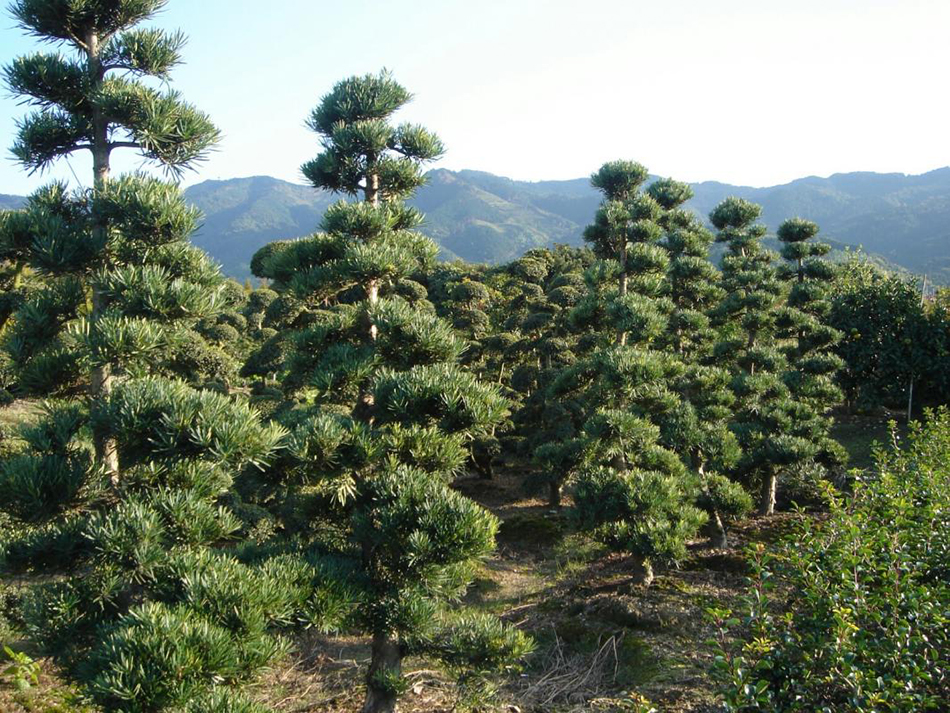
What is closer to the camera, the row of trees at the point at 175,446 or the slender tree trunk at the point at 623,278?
the row of trees at the point at 175,446

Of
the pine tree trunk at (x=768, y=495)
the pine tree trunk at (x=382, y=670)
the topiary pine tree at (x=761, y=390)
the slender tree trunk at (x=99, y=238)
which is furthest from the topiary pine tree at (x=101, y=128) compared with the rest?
the pine tree trunk at (x=768, y=495)

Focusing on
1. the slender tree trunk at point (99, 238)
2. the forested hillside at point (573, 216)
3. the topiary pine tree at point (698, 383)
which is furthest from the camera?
the forested hillside at point (573, 216)

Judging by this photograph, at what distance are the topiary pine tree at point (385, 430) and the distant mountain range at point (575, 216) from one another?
65.2m

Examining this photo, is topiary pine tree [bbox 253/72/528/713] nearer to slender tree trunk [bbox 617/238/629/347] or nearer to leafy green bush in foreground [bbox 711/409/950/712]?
leafy green bush in foreground [bbox 711/409/950/712]

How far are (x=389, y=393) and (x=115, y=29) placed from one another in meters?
2.87

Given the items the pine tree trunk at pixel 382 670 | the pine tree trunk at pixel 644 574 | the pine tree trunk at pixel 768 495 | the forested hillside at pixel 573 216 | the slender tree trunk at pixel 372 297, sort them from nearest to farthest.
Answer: the pine tree trunk at pixel 382 670, the slender tree trunk at pixel 372 297, the pine tree trunk at pixel 644 574, the pine tree trunk at pixel 768 495, the forested hillside at pixel 573 216

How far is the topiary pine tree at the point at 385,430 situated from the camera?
3.54 m

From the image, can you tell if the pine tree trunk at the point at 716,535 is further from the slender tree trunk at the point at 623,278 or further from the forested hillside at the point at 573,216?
the forested hillside at the point at 573,216

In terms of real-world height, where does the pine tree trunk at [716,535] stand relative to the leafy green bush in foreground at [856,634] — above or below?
below

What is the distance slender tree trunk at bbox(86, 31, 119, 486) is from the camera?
11.1 feet

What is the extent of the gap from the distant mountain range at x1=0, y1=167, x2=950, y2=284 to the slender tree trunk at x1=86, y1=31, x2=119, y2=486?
66734 millimetres

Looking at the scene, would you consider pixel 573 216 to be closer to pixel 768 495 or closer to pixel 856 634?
pixel 768 495

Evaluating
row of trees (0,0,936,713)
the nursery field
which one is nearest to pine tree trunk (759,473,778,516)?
the nursery field

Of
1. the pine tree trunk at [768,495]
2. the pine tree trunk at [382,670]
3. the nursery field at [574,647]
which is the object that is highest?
the pine tree trunk at [382,670]
